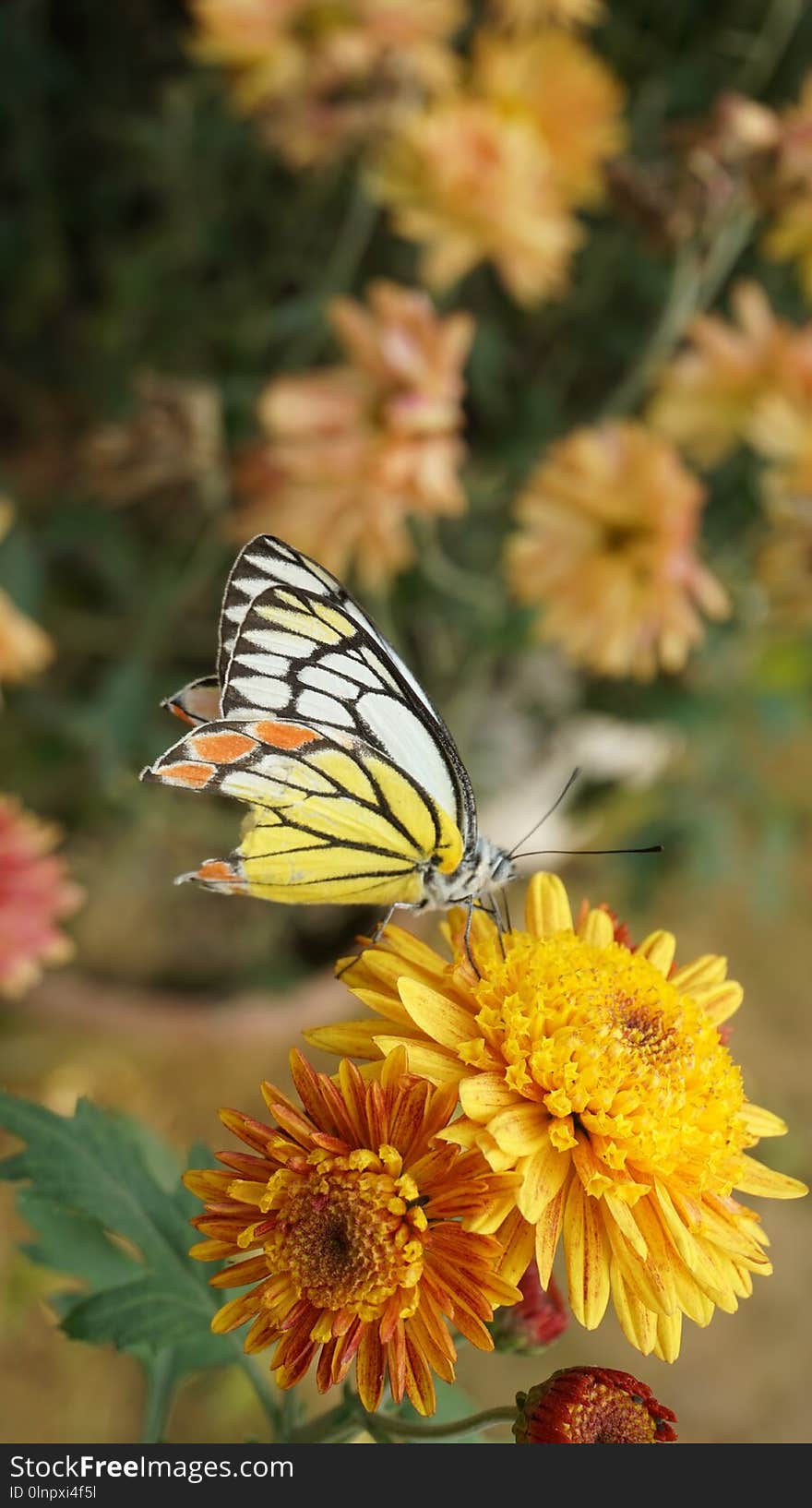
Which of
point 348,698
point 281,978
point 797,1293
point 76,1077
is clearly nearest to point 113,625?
point 281,978

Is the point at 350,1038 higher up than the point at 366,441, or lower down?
lower down

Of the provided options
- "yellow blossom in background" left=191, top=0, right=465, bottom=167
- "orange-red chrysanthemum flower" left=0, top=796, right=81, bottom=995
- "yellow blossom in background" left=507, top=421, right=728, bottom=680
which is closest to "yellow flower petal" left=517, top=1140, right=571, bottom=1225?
"orange-red chrysanthemum flower" left=0, top=796, right=81, bottom=995

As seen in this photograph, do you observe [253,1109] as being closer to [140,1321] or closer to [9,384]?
[9,384]

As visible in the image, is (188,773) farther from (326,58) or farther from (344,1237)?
(326,58)

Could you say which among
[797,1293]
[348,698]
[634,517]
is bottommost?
[797,1293]

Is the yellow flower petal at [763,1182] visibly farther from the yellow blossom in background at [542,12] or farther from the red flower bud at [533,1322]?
the yellow blossom in background at [542,12]

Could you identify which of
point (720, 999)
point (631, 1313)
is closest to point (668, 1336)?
point (631, 1313)
